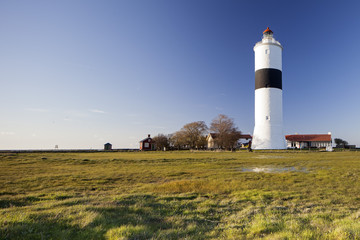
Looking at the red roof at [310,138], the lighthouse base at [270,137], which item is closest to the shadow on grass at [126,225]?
the lighthouse base at [270,137]

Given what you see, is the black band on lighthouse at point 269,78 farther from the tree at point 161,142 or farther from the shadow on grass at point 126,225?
the shadow on grass at point 126,225

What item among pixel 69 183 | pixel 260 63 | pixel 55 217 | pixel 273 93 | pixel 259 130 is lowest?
pixel 69 183

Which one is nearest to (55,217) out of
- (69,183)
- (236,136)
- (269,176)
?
(69,183)

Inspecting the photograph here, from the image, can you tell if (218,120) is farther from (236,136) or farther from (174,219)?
(174,219)

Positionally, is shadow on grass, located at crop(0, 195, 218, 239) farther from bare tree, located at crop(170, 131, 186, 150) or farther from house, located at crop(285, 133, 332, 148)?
house, located at crop(285, 133, 332, 148)

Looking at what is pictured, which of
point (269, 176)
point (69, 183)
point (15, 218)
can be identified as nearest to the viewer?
point (15, 218)

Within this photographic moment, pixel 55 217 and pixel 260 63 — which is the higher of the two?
pixel 260 63

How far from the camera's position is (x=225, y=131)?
186 ft

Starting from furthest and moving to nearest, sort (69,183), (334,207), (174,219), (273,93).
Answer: (273,93) < (69,183) < (334,207) < (174,219)

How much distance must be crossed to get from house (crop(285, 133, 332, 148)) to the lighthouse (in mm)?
24946

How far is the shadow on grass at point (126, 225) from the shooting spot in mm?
4359

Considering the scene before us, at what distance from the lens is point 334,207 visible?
7.35 metres

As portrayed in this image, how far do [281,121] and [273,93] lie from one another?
6.50 metres

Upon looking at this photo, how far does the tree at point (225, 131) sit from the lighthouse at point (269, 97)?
8.70m
